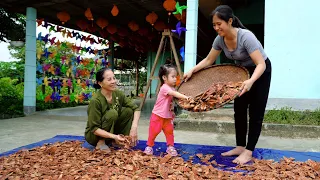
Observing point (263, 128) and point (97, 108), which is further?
point (263, 128)

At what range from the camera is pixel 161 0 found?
6617 mm

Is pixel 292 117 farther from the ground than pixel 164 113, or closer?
closer

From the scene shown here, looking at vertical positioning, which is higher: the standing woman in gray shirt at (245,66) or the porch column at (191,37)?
the porch column at (191,37)

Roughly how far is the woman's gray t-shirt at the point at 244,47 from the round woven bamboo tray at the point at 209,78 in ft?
0.29

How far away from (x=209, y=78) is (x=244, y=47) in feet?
1.71

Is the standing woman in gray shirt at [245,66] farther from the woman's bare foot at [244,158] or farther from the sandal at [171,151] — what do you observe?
the sandal at [171,151]

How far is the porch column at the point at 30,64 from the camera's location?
6633 millimetres

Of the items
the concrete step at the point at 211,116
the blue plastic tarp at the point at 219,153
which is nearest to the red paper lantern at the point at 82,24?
the concrete step at the point at 211,116

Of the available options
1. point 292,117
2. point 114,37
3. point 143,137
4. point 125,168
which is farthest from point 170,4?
point 114,37

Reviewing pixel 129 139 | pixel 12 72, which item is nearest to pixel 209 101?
pixel 129 139

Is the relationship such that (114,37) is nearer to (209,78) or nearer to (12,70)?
(12,70)

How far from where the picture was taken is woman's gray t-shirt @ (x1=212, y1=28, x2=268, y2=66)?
7.19 feet

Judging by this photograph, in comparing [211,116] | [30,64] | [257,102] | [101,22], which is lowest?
[211,116]

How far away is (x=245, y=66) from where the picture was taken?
245 cm
